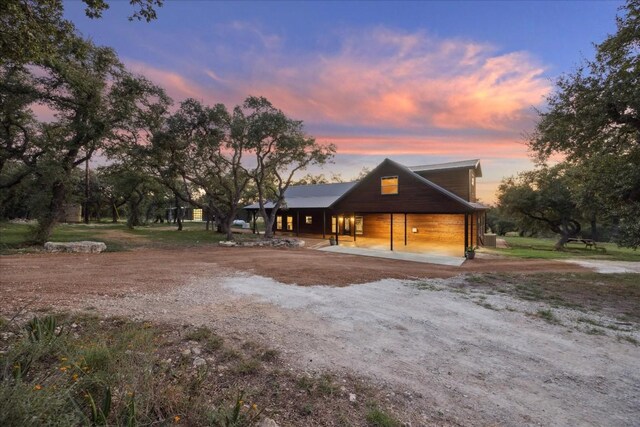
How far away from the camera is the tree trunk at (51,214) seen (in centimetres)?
1490

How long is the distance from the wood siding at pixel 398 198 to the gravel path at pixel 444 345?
10513 mm

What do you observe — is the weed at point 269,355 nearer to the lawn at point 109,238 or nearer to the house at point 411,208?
the house at point 411,208

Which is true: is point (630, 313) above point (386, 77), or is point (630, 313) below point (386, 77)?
below

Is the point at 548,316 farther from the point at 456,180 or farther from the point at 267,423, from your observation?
the point at 456,180

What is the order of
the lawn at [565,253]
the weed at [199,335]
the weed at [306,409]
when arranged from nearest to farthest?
the weed at [306,409] < the weed at [199,335] < the lawn at [565,253]

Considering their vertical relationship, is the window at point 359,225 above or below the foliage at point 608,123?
below

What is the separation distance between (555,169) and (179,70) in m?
30.7

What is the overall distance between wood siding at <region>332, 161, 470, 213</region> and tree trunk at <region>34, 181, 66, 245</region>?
17422mm

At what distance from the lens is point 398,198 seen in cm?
1931

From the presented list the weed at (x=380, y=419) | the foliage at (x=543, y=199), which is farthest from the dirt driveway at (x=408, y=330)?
the foliage at (x=543, y=199)

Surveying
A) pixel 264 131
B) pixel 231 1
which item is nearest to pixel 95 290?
pixel 231 1

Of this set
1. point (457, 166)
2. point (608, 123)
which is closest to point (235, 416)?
point (608, 123)

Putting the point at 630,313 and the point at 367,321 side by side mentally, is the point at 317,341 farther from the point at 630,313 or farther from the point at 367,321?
the point at 630,313

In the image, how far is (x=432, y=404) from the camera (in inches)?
124
